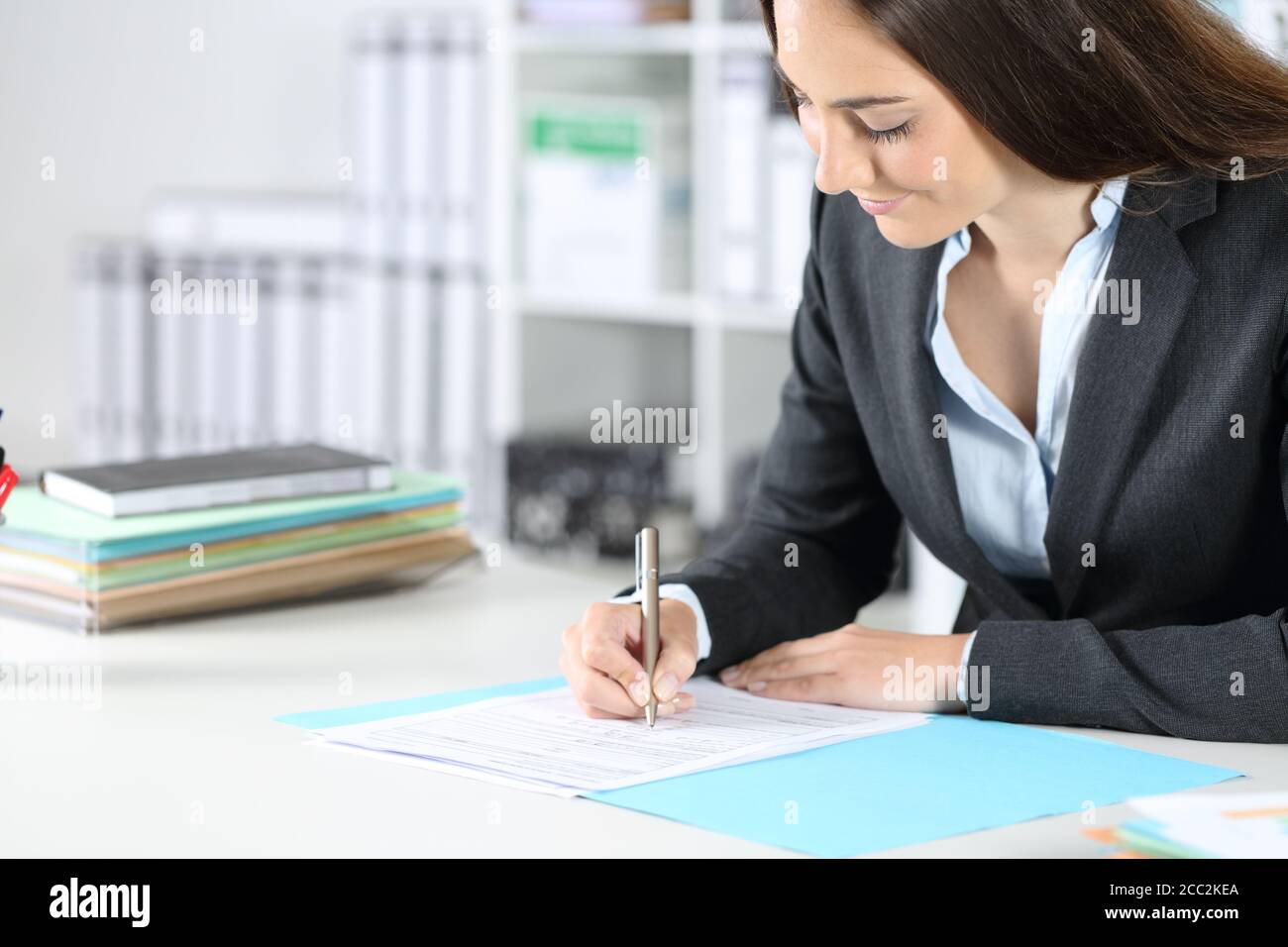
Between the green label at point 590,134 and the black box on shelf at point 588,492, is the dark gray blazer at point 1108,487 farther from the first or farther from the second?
the green label at point 590,134

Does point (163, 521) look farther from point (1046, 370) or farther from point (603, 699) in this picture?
point (1046, 370)

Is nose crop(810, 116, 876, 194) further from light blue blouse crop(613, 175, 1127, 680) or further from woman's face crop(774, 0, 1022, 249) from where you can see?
light blue blouse crop(613, 175, 1127, 680)

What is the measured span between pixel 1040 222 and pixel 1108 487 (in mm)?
215

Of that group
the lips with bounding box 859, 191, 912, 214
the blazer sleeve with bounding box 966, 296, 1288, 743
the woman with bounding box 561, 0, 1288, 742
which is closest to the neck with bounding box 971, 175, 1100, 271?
the woman with bounding box 561, 0, 1288, 742

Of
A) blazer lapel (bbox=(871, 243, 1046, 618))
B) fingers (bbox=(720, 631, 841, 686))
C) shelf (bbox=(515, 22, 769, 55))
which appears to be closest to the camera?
fingers (bbox=(720, 631, 841, 686))

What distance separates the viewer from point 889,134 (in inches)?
47.2

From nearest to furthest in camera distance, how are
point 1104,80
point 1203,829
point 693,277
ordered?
point 1203,829 → point 1104,80 → point 693,277

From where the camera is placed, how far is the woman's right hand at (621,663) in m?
1.15

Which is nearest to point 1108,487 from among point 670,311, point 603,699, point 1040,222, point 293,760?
point 1040,222

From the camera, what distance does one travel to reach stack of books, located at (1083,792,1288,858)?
2.76 feet

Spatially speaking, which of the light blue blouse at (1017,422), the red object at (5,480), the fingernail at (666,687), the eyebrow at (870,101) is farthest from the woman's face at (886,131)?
the red object at (5,480)

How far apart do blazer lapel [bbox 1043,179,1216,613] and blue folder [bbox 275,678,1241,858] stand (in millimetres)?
243

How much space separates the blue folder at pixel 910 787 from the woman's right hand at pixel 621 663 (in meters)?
0.14

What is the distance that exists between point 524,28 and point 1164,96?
77.5 inches
